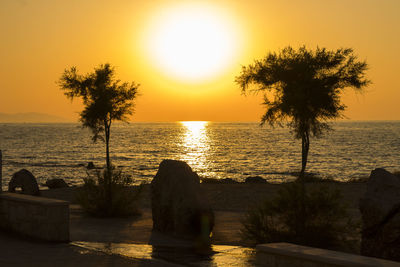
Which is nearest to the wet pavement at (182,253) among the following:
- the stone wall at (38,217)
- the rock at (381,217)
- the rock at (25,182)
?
the stone wall at (38,217)

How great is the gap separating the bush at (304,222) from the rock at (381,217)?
1.59 metres

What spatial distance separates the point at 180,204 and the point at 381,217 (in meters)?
5.24

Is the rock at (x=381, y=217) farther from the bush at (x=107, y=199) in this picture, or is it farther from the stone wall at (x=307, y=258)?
the bush at (x=107, y=199)

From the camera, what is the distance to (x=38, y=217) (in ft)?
37.9

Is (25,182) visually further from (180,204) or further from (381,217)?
(381,217)

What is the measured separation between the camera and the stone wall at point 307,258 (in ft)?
21.7

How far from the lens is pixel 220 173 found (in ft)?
202

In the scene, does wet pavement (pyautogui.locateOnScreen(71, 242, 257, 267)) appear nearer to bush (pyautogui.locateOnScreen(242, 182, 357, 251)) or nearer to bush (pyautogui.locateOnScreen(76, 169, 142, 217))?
bush (pyautogui.locateOnScreen(242, 182, 357, 251))

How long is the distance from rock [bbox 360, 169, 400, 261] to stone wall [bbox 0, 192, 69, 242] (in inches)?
240

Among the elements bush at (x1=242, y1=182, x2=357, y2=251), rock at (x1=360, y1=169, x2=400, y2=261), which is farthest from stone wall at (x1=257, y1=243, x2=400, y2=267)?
bush at (x1=242, y1=182, x2=357, y2=251)

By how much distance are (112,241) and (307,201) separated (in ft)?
14.6

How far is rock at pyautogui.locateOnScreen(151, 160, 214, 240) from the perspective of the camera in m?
13.0

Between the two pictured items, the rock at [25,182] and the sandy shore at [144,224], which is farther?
the rock at [25,182]

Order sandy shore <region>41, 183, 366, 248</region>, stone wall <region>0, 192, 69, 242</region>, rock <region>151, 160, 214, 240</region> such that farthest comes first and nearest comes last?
rock <region>151, 160, 214, 240</region> < sandy shore <region>41, 183, 366, 248</region> < stone wall <region>0, 192, 69, 242</region>
